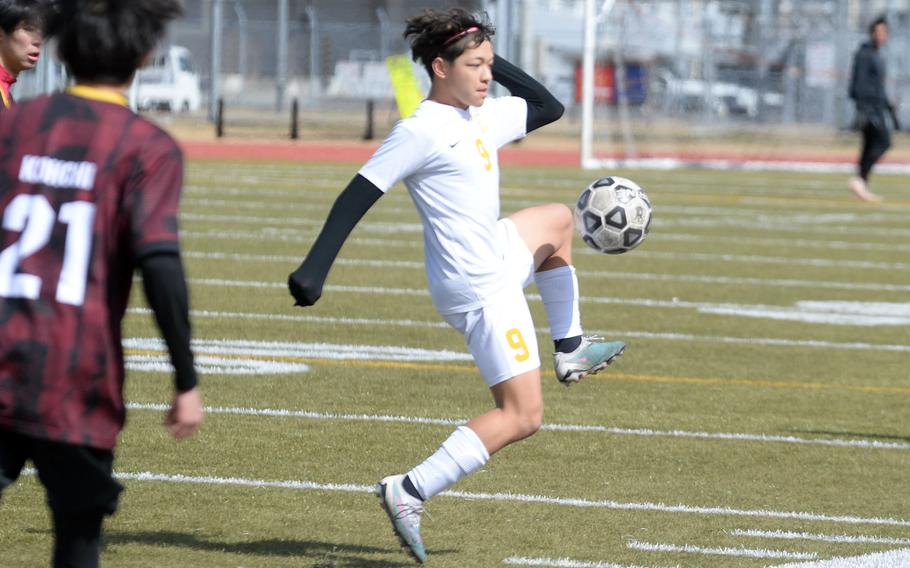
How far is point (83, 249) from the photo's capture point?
3639mm

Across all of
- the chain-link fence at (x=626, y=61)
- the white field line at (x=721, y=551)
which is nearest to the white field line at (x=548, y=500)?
the white field line at (x=721, y=551)

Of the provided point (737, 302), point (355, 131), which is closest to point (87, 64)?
point (737, 302)

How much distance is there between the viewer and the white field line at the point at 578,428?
7.59 meters

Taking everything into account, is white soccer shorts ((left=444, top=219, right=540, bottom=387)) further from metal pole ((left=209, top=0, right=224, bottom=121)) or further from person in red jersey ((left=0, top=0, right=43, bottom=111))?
metal pole ((left=209, top=0, right=224, bottom=121))

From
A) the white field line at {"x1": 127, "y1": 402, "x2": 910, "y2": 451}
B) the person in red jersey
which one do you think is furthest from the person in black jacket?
Answer: the person in red jersey

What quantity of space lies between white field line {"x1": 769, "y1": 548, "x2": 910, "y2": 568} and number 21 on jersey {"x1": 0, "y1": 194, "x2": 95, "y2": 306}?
263cm

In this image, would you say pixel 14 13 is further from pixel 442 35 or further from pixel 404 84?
pixel 442 35

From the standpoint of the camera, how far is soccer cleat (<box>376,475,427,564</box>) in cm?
512

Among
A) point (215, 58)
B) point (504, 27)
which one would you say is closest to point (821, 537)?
point (504, 27)

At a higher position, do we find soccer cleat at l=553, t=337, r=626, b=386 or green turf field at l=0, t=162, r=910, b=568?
soccer cleat at l=553, t=337, r=626, b=386

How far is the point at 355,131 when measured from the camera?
3772cm

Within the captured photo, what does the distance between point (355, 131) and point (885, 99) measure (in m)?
17.8

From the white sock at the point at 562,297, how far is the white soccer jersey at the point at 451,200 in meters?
0.56

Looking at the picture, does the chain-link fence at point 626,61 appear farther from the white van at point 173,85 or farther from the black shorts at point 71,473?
the black shorts at point 71,473
